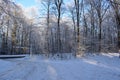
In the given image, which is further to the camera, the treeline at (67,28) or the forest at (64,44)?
the treeline at (67,28)

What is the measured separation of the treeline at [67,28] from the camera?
27.5 meters

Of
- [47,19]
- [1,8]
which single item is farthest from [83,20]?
[1,8]

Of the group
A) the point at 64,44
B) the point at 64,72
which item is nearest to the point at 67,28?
the point at 64,44

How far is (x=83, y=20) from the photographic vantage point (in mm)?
59469

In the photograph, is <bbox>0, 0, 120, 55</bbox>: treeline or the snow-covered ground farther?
<bbox>0, 0, 120, 55</bbox>: treeline

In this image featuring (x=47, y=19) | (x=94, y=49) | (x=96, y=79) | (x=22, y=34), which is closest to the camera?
(x=96, y=79)

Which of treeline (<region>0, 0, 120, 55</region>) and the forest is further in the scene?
treeline (<region>0, 0, 120, 55</region>)

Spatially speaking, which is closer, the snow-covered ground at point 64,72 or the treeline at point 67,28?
the snow-covered ground at point 64,72

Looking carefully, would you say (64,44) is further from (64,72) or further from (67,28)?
(64,72)

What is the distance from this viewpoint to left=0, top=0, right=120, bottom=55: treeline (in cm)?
2746

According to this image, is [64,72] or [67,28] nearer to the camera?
[64,72]

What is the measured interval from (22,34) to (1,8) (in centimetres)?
6213

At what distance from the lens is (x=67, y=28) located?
73.2 meters

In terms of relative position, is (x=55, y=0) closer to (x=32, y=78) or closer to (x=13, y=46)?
(x=32, y=78)
